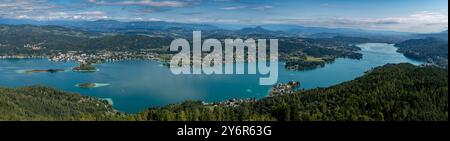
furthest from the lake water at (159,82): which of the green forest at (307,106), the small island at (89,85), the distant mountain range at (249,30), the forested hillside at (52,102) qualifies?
the distant mountain range at (249,30)

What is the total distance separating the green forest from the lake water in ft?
9.92

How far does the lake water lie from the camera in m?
24.8

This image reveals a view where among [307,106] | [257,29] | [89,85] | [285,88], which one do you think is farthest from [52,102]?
[257,29]

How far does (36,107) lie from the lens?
1777 cm

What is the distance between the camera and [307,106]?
45.1 ft

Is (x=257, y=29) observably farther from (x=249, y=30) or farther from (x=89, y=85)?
(x=89, y=85)

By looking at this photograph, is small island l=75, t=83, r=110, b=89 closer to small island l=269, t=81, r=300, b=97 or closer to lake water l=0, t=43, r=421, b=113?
A: lake water l=0, t=43, r=421, b=113

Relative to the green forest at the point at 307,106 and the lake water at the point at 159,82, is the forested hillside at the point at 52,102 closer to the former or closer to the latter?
the green forest at the point at 307,106

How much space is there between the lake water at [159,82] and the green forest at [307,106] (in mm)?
3022
